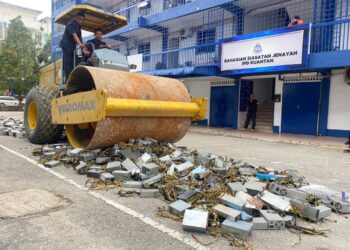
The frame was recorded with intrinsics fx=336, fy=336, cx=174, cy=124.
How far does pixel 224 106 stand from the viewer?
760 inches

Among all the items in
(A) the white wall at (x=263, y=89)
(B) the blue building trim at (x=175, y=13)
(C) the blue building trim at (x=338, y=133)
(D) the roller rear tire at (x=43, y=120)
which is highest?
(B) the blue building trim at (x=175, y=13)

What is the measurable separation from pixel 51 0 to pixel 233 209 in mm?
33319

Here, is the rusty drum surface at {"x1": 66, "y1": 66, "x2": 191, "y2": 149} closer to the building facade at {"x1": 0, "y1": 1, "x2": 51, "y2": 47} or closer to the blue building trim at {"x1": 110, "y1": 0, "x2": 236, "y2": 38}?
the blue building trim at {"x1": 110, "y1": 0, "x2": 236, "y2": 38}

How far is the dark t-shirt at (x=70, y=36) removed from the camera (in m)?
7.16

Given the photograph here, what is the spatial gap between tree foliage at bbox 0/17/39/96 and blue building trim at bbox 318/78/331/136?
2666 cm

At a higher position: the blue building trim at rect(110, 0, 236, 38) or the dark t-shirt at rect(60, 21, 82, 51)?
the blue building trim at rect(110, 0, 236, 38)

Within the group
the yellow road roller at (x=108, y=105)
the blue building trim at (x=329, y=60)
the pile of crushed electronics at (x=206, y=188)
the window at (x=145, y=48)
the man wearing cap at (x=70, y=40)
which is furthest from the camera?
the window at (x=145, y=48)

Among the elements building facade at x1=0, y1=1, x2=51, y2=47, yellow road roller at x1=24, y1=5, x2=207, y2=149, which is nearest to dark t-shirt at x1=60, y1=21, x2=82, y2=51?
yellow road roller at x1=24, y1=5, x2=207, y2=149

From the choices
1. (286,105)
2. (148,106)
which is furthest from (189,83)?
(148,106)

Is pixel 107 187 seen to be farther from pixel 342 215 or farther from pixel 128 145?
pixel 342 215

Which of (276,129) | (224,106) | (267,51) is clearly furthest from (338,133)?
(224,106)

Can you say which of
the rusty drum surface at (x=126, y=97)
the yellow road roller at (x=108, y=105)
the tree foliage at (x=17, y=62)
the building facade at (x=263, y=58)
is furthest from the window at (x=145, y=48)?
the rusty drum surface at (x=126, y=97)

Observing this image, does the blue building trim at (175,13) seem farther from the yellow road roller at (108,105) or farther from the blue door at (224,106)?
the yellow road roller at (108,105)

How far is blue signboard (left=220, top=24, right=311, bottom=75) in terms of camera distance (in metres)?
13.1
